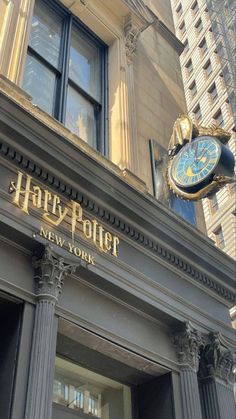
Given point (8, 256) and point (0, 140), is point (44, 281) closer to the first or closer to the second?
point (8, 256)

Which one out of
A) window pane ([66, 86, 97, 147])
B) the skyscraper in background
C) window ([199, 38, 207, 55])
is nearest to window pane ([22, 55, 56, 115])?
window pane ([66, 86, 97, 147])

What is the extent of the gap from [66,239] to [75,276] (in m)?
0.59

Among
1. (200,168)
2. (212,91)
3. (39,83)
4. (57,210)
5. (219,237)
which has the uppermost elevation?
(212,91)

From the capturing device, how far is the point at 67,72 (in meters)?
11.5

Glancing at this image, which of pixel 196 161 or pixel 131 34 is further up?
pixel 131 34

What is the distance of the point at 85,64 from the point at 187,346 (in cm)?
671

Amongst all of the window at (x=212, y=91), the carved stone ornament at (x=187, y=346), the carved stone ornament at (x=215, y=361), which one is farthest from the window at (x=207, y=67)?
the carved stone ornament at (x=187, y=346)

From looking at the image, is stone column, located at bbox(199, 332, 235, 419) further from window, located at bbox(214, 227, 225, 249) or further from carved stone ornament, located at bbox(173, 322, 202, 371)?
window, located at bbox(214, 227, 225, 249)

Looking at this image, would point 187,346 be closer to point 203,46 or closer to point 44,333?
point 44,333

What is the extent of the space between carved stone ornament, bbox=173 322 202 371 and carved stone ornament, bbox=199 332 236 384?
391 millimetres

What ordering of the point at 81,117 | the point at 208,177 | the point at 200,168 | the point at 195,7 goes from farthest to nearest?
the point at 195,7
the point at 81,117
the point at 200,168
the point at 208,177

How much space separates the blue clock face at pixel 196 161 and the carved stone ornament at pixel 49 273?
375 cm

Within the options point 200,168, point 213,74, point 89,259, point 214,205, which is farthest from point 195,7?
point 89,259

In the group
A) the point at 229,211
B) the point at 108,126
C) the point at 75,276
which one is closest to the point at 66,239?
the point at 75,276
